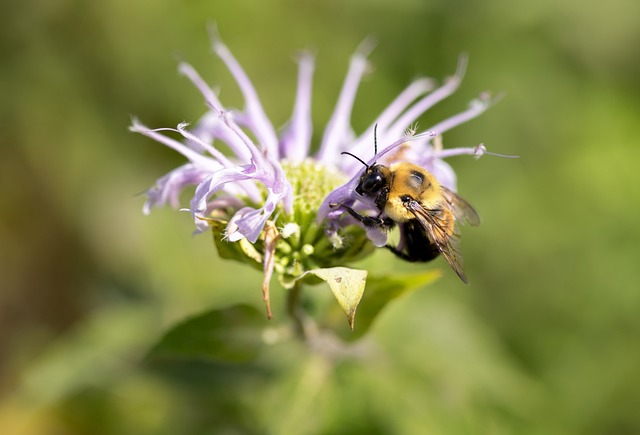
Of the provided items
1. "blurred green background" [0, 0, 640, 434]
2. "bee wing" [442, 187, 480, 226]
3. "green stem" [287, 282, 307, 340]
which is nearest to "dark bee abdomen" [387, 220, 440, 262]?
"bee wing" [442, 187, 480, 226]

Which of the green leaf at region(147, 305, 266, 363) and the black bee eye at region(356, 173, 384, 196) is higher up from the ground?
the black bee eye at region(356, 173, 384, 196)

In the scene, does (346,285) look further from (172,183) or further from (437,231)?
(172,183)

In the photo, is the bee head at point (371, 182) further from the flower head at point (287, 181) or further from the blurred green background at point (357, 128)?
the blurred green background at point (357, 128)

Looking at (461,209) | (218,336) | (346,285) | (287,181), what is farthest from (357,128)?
(346,285)

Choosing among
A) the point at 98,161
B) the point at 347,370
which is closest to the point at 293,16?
the point at 98,161

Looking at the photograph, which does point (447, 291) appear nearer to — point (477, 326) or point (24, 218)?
point (477, 326)

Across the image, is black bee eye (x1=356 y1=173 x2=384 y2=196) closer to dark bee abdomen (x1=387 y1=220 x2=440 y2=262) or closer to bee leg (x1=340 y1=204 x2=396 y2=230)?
bee leg (x1=340 y1=204 x2=396 y2=230)
